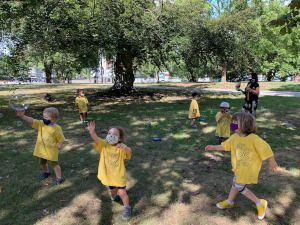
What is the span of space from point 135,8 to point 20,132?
799cm

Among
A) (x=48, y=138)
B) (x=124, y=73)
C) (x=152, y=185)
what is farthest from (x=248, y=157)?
(x=124, y=73)

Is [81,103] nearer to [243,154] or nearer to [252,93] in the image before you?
[252,93]

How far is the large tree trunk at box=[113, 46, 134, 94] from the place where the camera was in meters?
18.2

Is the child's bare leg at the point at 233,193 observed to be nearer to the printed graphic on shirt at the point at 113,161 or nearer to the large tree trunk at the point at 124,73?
the printed graphic on shirt at the point at 113,161

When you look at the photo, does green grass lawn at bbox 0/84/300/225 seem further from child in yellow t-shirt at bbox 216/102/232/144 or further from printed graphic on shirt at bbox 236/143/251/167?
printed graphic on shirt at bbox 236/143/251/167

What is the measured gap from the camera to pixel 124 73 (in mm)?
18500

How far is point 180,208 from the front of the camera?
140 inches

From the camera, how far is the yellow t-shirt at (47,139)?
13.3 feet

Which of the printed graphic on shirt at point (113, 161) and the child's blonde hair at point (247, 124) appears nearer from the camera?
the child's blonde hair at point (247, 124)

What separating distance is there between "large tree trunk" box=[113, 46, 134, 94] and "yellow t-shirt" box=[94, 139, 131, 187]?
14804mm

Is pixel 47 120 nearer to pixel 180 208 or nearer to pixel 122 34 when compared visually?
pixel 180 208

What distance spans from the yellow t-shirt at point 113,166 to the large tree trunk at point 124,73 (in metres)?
14.8

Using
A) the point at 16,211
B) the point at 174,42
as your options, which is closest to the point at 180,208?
the point at 16,211

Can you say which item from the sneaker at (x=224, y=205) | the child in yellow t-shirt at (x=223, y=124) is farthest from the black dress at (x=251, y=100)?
the sneaker at (x=224, y=205)
